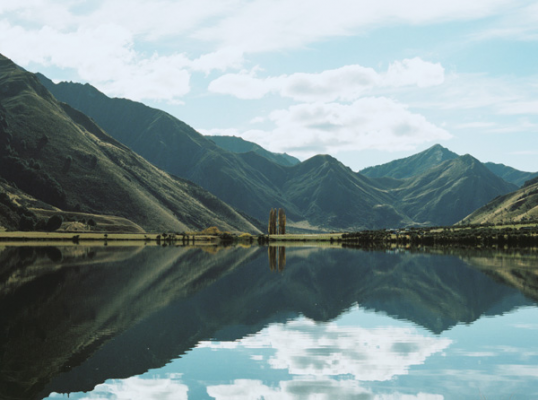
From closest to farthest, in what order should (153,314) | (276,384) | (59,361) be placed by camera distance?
(276,384), (59,361), (153,314)

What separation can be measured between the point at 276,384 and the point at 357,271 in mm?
53306

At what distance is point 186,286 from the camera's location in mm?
54031

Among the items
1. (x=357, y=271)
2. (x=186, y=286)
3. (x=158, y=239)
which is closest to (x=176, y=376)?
(x=186, y=286)

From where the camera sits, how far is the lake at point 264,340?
2122cm

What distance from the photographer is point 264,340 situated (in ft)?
96.6

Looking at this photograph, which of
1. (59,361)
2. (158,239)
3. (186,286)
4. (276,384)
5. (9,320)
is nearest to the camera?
(276,384)

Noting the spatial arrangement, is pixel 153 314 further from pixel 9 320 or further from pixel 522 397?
pixel 522 397

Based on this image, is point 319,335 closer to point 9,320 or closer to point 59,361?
point 59,361

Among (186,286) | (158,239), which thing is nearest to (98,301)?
(186,286)

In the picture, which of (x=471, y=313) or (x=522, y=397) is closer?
(x=522, y=397)

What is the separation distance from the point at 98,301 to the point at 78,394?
22.0 meters

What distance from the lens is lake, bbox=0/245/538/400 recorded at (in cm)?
2122

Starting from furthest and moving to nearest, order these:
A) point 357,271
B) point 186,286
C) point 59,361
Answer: point 357,271, point 186,286, point 59,361

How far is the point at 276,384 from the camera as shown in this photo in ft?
70.3
